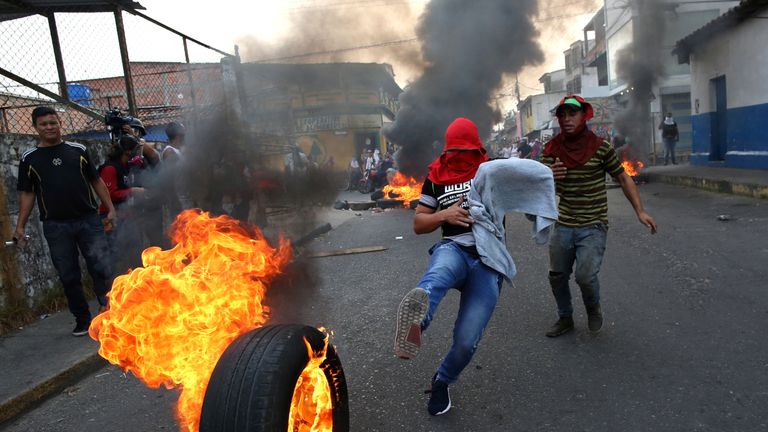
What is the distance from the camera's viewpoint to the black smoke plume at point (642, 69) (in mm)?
18609

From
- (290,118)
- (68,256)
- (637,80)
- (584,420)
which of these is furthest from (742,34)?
(68,256)

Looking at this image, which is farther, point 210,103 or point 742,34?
point 742,34

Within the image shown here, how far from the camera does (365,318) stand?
15.4 feet

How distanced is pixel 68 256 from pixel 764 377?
5.18 metres

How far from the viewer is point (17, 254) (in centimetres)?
516

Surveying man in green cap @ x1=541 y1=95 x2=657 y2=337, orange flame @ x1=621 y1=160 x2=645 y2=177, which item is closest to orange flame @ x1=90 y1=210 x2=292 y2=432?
man in green cap @ x1=541 y1=95 x2=657 y2=337

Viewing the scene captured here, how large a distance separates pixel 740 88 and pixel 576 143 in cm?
1321

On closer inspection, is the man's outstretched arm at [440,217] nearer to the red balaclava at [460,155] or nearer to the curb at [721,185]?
the red balaclava at [460,155]

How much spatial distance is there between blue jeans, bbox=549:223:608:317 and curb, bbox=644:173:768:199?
26.7ft

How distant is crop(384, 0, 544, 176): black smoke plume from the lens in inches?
640

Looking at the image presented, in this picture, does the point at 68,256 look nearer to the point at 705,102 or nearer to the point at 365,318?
the point at 365,318

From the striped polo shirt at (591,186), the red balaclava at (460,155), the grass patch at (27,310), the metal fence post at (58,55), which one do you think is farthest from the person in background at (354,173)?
the red balaclava at (460,155)

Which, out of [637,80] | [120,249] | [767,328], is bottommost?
[767,328]

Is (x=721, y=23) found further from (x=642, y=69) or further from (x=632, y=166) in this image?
(x=642, y=69)
